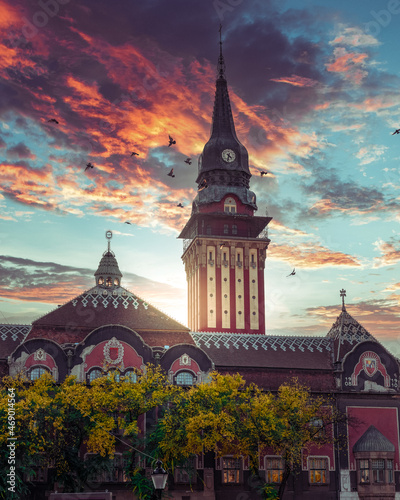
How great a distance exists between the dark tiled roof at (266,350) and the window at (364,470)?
890 centimetres

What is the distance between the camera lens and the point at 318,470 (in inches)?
2301

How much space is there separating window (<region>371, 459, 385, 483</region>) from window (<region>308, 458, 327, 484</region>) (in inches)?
167

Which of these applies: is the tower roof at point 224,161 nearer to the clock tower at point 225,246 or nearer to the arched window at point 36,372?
the clock tower at point 225,246

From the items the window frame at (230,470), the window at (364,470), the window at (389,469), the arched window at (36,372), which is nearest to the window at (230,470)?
the window frame at (230,470)

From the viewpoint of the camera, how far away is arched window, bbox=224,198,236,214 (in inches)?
3324

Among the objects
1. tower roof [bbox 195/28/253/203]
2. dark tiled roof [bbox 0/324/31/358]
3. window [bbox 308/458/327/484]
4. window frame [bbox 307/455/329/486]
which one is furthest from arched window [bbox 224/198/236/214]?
window [bbox 308/458/327/484]

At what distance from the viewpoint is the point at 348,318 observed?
66.3m

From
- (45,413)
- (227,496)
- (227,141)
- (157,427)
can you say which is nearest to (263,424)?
(157,427)

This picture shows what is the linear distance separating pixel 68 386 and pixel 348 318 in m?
30.6

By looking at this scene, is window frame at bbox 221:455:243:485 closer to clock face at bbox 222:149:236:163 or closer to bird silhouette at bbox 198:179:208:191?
bird silhouette at bbox 198:179:208:191

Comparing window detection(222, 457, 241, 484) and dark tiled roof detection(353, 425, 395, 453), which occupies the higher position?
dark tiled roof detection(353, 425, 395, 453)

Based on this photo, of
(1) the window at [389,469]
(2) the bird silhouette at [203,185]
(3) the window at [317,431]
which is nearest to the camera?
(3) the window at [317,431]

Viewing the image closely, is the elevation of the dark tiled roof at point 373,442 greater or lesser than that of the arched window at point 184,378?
lesser

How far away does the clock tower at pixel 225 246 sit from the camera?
263 ft
